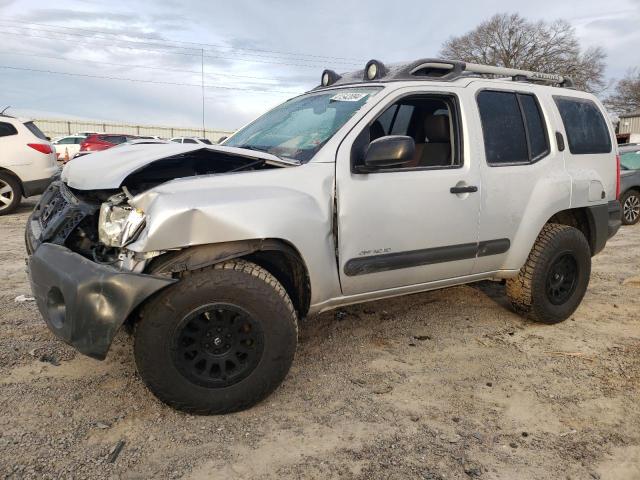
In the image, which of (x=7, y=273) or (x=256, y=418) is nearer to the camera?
(x=256, y=418)

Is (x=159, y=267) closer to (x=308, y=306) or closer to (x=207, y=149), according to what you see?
(x=207, y=149)

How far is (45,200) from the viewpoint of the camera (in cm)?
335

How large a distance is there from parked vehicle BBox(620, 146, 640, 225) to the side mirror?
26.8 feet

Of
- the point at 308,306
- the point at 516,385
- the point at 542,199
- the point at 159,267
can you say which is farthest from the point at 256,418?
the point at 542,199

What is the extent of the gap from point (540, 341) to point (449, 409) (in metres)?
1.35

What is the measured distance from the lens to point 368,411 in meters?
2.75

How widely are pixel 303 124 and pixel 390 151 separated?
0.81m

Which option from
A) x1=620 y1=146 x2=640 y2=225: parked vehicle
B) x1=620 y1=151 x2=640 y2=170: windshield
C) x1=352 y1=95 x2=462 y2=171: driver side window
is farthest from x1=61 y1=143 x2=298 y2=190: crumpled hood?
x1=620 y1=151 x2=640 y2=170: windshield

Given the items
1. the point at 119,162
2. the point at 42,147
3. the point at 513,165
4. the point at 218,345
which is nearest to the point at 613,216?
the point at 513,165

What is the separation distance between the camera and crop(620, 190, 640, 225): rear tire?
960 centimetres

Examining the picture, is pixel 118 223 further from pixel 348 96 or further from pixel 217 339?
pixel 348 96

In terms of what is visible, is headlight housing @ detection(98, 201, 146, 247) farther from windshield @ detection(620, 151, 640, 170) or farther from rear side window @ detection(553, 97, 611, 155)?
windshield @ detection(620, 151, 640, 170)

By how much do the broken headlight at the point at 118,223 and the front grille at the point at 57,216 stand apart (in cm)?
16

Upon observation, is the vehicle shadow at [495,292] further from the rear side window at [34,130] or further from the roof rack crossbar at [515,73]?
the rear side window at [34,130]
